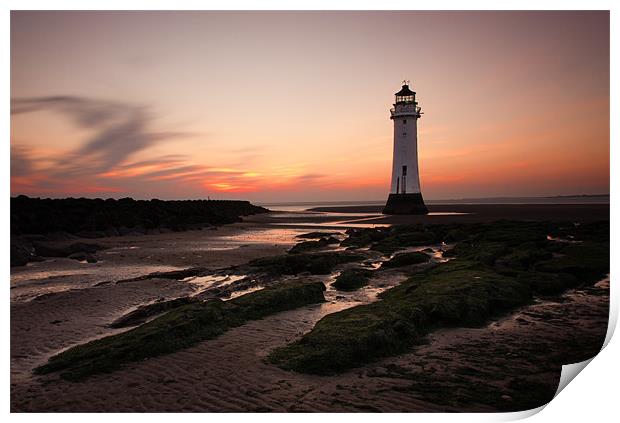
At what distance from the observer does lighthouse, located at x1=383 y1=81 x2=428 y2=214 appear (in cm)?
3184

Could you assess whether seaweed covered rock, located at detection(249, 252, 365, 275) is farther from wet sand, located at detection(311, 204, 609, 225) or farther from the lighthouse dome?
the lighthouse dome

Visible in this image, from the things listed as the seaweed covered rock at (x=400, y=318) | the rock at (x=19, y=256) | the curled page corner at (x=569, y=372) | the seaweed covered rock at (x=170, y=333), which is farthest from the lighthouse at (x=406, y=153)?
the curled page corner at (x=569, y=372)

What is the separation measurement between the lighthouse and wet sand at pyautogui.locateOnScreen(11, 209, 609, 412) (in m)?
25.1

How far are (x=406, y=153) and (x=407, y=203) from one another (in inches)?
161

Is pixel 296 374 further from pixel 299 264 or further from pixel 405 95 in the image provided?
pixel 405 95

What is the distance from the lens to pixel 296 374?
4.21 meters

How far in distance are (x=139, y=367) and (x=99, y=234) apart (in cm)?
1632

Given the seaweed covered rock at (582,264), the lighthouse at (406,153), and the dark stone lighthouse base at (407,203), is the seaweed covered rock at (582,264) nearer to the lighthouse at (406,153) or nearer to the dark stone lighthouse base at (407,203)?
the lighthouse at (406,153)

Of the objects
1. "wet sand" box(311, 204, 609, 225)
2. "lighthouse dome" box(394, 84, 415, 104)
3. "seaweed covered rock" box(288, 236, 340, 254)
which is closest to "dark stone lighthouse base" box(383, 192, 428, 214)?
"wet sand" box(311, 204, 609, 225)

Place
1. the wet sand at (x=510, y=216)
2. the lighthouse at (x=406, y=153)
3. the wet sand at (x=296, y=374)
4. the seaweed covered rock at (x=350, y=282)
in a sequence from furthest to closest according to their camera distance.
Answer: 1. the lighthouse at (x=406, y=153)
2. the wet sand at (x=510, y=216)
3. the seaweed covered rock at (x=350, y=282)
4. the wet sand at (x=296, y=374)

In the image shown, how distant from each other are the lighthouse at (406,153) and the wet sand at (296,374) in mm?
25117

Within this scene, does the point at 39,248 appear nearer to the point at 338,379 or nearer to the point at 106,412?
the point at 106,412

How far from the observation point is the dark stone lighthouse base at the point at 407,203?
32.2 metres

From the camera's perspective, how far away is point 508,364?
439cm
